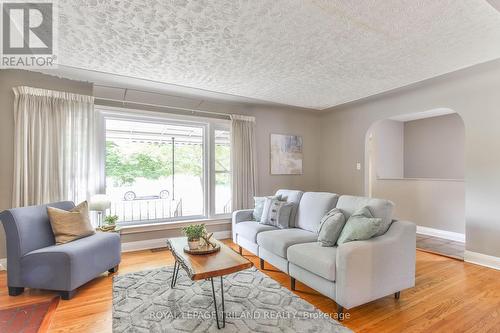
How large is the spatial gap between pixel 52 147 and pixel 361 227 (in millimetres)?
3868

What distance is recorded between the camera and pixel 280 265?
109 inches

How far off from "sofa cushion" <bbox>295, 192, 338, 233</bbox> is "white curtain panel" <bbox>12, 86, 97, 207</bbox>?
2.98 metres

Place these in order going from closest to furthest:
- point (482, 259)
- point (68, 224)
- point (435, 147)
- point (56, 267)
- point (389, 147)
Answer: point (56, 267) < point (68, 224) < point (482, 259) < point (435, 147) < point (389, 147)

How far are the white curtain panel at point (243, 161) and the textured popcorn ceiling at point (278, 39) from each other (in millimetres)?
1155

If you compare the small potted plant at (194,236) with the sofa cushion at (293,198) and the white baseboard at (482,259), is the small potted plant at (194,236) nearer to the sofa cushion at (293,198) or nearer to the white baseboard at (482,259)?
the sofa cushion at (293,198)

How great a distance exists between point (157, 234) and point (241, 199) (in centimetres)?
154

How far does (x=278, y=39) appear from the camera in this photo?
2.43m

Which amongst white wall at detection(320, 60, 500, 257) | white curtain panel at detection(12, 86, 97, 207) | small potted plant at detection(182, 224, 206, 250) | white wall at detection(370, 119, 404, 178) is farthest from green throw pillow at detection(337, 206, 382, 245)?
white wall at detection(370, 119, 404, 178)

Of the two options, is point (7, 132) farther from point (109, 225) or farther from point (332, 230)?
point (332, 230)

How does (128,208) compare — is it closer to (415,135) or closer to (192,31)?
(192,31)

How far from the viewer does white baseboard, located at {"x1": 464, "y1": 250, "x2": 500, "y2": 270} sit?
317 cm

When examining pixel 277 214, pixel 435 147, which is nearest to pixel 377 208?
pixel 277 214

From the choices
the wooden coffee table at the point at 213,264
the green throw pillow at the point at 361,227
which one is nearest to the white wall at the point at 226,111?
the wooden coffee table at the point at 213,264

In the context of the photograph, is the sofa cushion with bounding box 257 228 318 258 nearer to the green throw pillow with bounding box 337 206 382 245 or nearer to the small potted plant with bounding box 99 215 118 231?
the green throw pillow with bounding box 337 206 382 245
